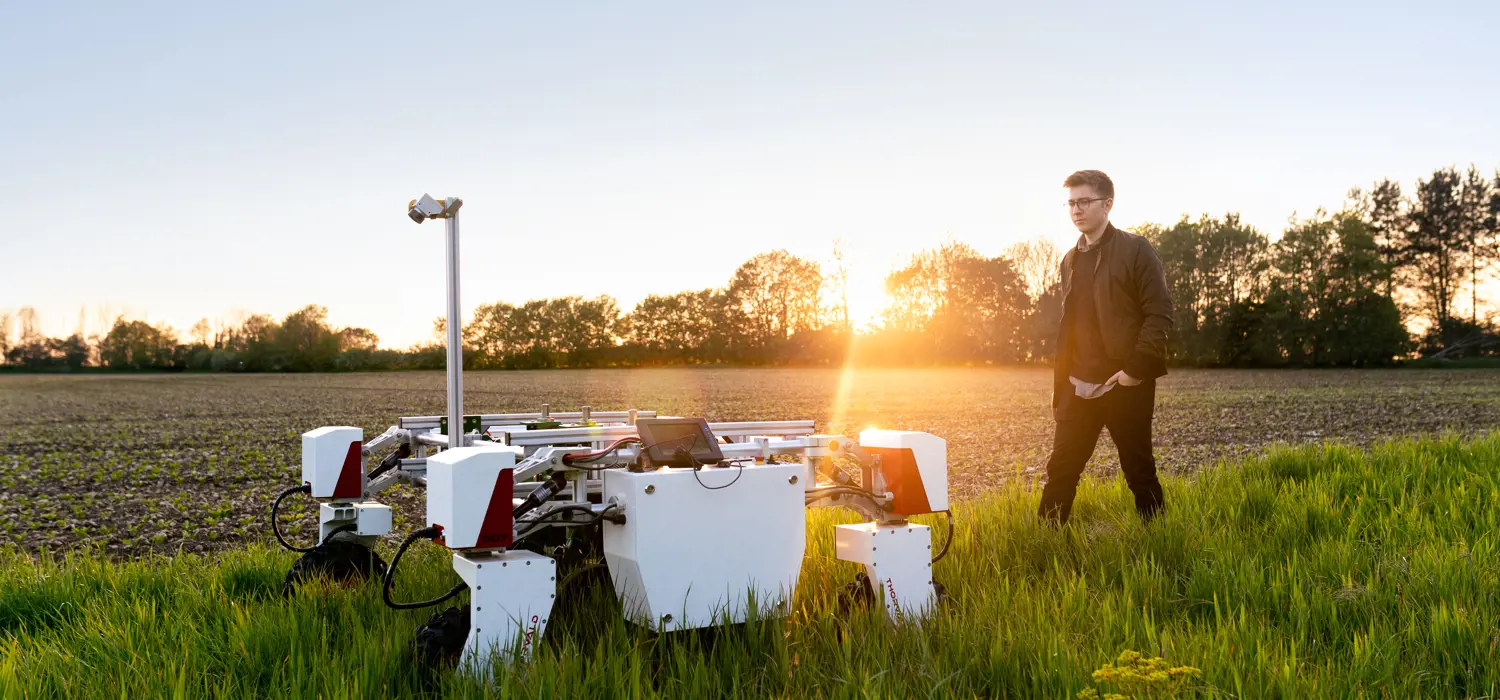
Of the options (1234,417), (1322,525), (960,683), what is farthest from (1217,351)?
(960,683)

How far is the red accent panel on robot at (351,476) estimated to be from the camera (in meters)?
4.95

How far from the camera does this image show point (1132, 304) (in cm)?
534

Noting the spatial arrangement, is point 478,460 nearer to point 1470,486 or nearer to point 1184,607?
point 1184,607

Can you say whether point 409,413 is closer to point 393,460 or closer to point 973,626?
point 393,460

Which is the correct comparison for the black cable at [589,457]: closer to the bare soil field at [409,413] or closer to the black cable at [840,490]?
the black cable at [840,490]

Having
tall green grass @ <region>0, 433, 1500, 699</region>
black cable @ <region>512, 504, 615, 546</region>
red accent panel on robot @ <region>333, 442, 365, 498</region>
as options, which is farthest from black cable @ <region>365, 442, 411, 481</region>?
black cable @ <region>512, 504, 615, 546</region>

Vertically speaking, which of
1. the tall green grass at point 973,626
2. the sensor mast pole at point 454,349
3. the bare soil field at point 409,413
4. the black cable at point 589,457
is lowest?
the bare soil field at point 409,413

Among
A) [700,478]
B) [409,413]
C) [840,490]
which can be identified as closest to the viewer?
[700,478]

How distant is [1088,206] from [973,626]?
278cm

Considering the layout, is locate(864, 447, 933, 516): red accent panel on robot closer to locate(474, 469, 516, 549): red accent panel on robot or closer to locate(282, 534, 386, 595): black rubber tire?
locate(474, 469, 516, 549): red accent panel on robot

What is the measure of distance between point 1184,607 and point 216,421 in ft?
81.1

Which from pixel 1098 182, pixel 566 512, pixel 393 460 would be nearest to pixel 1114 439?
pixel 1098 182

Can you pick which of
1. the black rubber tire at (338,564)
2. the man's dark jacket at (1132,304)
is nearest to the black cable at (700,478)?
the black rubber tire at (338,564)

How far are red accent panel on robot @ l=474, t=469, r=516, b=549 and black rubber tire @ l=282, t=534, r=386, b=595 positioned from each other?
1.75m
